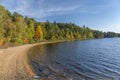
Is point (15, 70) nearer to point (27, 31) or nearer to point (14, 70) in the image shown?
point (14, 70)

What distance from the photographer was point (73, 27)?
185375 mm

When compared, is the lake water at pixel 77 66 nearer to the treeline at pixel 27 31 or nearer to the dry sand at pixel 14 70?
the dry sand at pixel 14 70

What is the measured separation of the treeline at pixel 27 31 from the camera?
206 feet

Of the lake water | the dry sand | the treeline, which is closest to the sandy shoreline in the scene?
the dry sand

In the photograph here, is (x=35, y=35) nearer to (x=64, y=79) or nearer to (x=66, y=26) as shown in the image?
(x=66, y=26)

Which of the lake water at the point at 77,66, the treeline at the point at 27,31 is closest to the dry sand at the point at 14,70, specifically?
the lake water at the point at 77,66

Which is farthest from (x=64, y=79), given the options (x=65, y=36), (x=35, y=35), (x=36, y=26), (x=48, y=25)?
(x=65, y=36)

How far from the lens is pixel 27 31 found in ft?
314

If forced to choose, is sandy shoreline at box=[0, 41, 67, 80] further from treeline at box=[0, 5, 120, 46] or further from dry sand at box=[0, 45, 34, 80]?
treeline at box=[0, 5, 120, 46]

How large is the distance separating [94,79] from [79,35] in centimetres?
17010

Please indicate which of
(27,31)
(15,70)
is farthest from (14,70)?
(27,31)

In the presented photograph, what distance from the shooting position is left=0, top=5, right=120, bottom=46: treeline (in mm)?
62681

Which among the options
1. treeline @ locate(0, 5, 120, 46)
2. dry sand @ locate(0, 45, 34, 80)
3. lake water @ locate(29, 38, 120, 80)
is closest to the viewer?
dry sand @ locate(0, 45, 34, 80)

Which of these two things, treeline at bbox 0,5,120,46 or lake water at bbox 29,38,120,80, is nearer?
lake water at bbox 29,38,120,80
